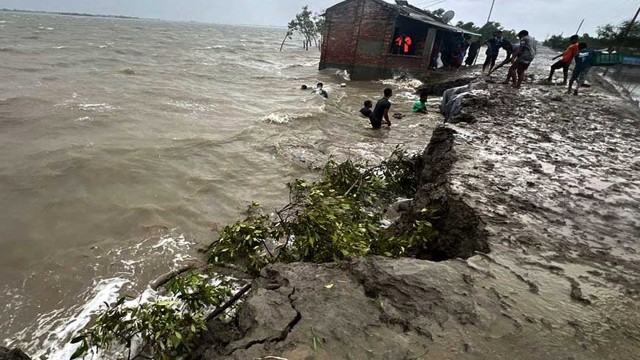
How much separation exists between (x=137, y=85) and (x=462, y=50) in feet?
53.3

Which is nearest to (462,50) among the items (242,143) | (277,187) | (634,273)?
(242,143)

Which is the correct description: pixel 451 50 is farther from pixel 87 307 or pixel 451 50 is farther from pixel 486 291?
pixel 87 307

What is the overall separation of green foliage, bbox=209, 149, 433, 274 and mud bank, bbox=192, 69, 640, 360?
467 mm

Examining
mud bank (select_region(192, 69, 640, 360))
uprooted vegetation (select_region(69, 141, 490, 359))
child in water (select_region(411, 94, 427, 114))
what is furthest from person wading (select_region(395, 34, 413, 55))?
mud bank (select_region(192, 69, 640, 360))

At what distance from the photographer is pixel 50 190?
18.8 ft

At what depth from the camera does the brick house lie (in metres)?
18.0

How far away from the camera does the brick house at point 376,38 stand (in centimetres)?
1795

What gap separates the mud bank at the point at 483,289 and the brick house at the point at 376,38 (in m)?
15.5

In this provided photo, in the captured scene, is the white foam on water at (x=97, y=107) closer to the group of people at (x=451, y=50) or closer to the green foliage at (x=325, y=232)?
the green foliage at (x=325, y=232)

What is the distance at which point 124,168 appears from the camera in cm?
668

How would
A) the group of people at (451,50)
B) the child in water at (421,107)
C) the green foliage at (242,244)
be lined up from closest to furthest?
1. the green foliage at (242,244)
2. the child in water at (421,107)
3. the group of people at (451,50)

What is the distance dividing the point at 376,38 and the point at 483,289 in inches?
716

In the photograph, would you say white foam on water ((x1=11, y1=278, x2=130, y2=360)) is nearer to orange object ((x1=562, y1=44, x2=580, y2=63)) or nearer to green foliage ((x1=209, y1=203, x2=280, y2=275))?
green foliage ((x1=209, y1=203, x2=280, y2=275))

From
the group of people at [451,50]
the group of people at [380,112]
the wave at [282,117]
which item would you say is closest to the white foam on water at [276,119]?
the wave at [282,117]
